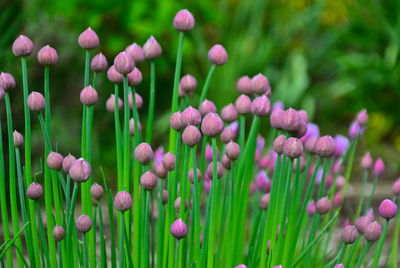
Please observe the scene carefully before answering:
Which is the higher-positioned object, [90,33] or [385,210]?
[90,33]

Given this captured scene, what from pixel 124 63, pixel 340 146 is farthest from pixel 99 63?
pixel 340 146

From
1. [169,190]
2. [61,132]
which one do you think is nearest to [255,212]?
[169,190]

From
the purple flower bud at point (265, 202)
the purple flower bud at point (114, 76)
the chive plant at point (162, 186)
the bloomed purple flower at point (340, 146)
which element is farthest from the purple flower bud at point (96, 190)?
the bloomed purple flower at point (340, 146)

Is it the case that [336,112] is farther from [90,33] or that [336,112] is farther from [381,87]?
[90,33]

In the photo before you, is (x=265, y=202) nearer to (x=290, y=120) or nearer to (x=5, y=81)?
(x=290, y=120)

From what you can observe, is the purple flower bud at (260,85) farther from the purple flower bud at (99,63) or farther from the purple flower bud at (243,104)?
the purple flower bud at (99,63)

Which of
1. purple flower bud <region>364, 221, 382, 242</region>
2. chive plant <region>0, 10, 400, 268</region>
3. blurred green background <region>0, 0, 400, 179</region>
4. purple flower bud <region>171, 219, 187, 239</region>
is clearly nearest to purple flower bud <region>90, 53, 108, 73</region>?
chive plant <region>0, 10, 400, 268</region>
